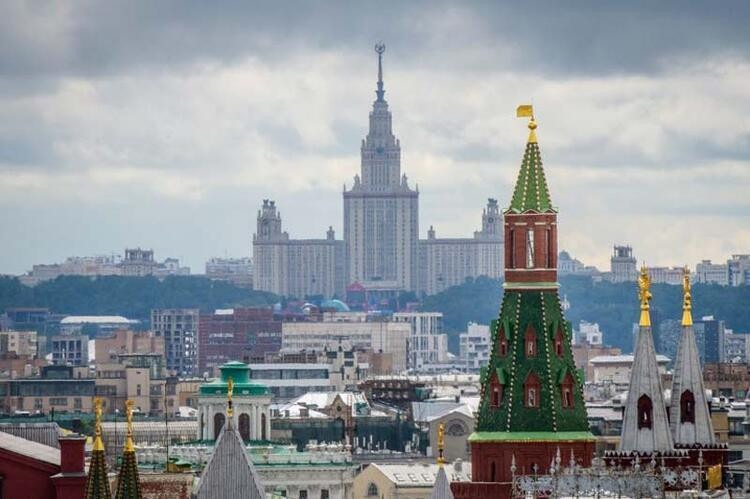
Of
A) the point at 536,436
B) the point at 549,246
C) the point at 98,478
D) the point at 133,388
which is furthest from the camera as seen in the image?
the point at 133,388

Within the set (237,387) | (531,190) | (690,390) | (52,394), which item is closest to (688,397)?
(690,390)

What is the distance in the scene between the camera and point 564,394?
64500mm

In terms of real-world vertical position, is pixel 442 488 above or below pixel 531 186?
below

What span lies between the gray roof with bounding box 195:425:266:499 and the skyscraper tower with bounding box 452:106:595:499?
32.5ft

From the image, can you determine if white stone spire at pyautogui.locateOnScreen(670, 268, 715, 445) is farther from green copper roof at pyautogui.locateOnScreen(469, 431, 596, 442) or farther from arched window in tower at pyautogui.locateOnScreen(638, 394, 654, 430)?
green copper roof at pyautogui.locateOnScreen(469, 431, 596, 442)

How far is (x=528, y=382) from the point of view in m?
64.5

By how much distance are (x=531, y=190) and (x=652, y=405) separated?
7009mm

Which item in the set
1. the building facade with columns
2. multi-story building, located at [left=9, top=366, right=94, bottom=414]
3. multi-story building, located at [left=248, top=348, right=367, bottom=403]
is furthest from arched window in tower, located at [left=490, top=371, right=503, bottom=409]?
multi-story building, located at [left=248, top=348, right=367, bottom=403]

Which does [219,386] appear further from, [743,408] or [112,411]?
[112,411]

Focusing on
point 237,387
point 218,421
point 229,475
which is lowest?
point 229,475

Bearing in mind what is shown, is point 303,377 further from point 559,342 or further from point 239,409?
point 559,342

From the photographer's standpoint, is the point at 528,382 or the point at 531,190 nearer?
the point at 528,382

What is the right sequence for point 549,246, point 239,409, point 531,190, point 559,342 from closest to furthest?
1. point 559,342
2. point 549,246
3. point 531,190
4. point 239,409

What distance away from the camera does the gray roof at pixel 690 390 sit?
6175 centimetres
